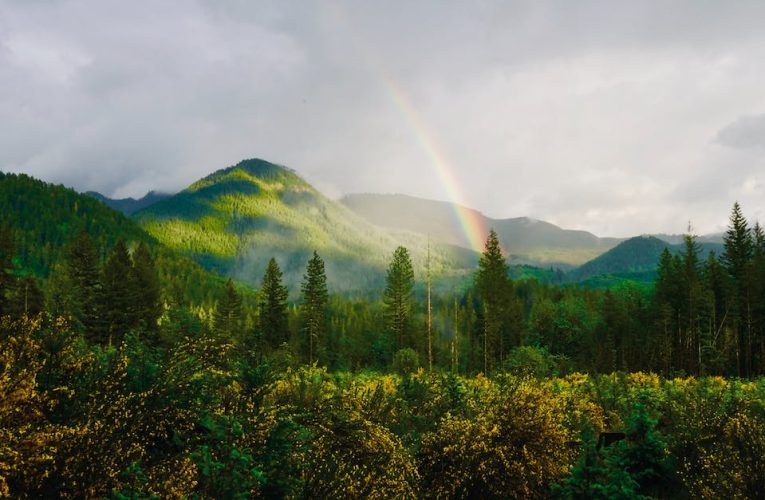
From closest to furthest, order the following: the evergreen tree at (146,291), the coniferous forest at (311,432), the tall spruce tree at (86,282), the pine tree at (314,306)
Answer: the coniferous forest at (311,432)
the tall spruce tree at (86,282)
the evergreen tree at (146,291)
the pine tree at (314,306)

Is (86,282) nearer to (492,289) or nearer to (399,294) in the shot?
(399,294)

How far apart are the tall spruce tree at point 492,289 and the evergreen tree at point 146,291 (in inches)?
1524

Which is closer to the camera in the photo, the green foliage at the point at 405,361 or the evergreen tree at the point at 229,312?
the green foliage at the point at 405,361

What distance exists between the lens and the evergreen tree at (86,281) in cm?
4638

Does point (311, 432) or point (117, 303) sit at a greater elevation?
point (117, 303)

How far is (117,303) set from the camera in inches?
1895

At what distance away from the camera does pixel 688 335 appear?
182 feet

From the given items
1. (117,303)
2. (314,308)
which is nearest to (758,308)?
(314,308)

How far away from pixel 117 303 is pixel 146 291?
27.8 feet

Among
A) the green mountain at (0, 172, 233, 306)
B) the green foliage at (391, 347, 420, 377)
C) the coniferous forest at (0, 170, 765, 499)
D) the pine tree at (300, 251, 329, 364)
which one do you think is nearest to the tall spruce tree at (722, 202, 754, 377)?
the green foliage at (391, 347, 420, 377)

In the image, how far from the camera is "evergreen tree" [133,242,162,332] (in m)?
53.2

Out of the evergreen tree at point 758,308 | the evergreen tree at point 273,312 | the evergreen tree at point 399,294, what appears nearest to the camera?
the evergreen tree at point 758,308

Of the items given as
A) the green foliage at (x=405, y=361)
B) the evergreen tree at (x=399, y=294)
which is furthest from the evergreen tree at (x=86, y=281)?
the evergreen tree at (x=399, y=294)

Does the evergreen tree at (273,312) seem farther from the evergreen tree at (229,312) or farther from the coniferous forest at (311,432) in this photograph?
the coniferous forest at (311,432)
